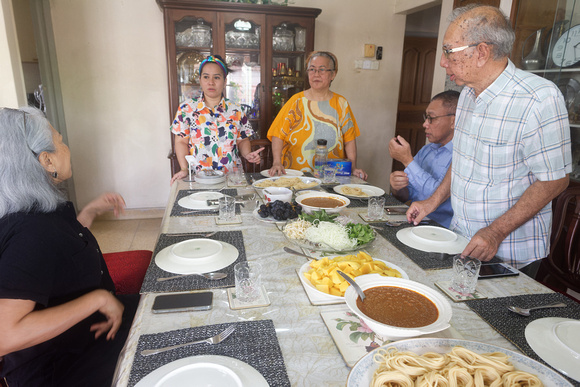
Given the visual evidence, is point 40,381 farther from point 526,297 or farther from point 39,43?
Result: point 39,43

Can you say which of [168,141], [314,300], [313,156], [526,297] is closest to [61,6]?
Answer: [168,141]

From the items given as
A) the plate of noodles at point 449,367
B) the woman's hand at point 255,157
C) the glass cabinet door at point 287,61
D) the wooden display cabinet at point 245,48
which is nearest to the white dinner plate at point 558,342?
the plate of noodles at point 449,367

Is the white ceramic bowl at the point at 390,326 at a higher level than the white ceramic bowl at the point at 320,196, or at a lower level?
higher

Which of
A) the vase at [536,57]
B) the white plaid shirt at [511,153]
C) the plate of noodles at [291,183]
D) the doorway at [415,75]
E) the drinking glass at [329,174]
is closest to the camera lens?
the white plaid shirt at [511,153]

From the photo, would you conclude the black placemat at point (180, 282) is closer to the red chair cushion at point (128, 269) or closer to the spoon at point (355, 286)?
the spoon at point (355, 286)

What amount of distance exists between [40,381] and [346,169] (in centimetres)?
212

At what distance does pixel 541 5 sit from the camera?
2.63 m

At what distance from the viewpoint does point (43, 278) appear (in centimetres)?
103

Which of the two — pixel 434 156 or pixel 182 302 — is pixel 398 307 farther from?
pixel 434 156

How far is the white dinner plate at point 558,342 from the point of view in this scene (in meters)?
0.80

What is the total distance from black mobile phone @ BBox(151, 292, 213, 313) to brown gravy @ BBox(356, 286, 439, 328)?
0.43 metres

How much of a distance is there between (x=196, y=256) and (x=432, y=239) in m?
0.93

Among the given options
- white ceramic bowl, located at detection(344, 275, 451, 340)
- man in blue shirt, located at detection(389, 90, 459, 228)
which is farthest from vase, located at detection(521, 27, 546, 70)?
white ceramic bowl, located at detection(344, 275, 451, 340)

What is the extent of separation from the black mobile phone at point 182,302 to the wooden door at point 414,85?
16.5ft
